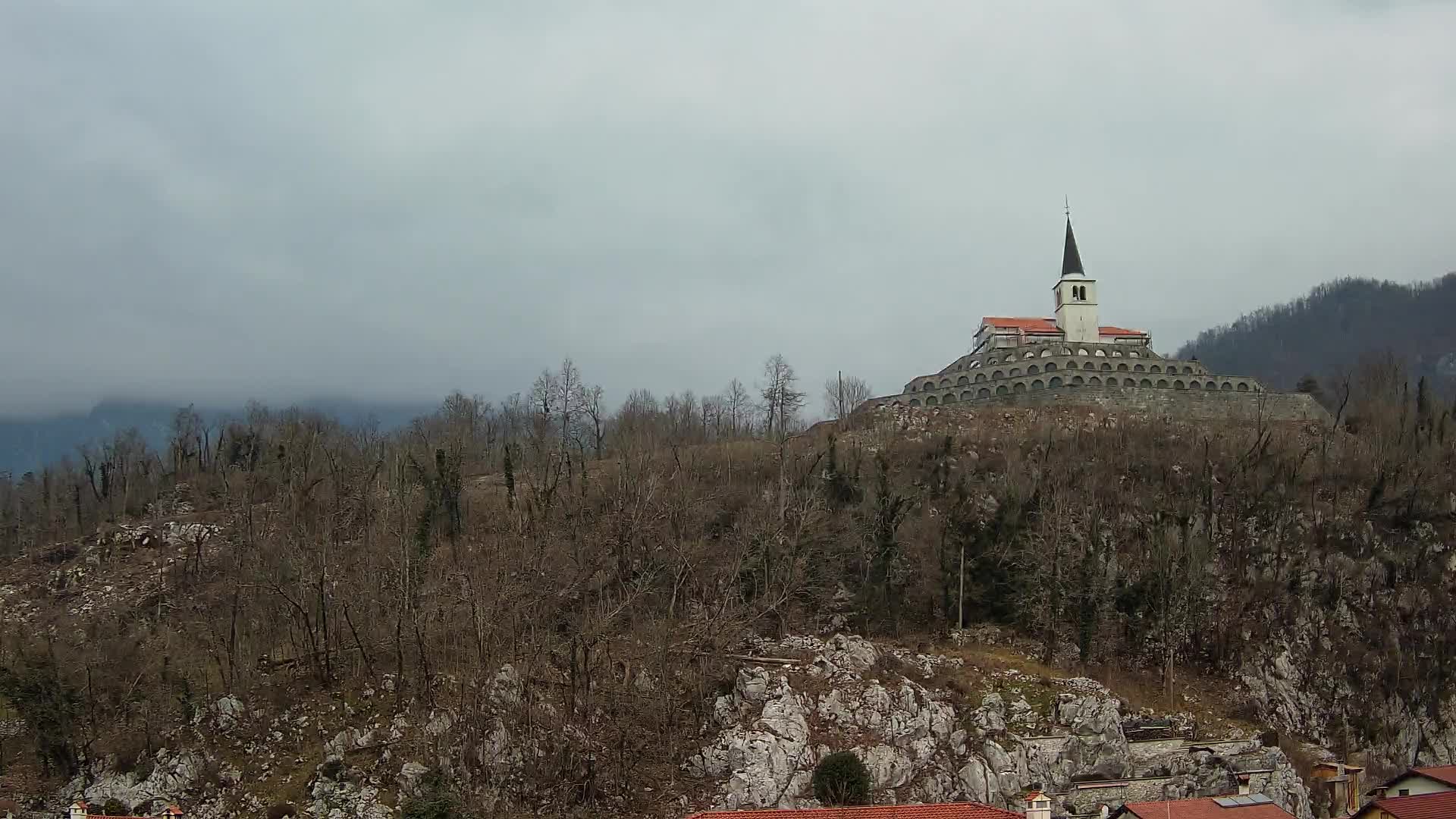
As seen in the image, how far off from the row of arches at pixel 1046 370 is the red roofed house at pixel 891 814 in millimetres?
43753

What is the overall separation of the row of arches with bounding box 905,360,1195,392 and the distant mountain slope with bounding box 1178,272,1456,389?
A: 226 feet

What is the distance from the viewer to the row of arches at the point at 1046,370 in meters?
67.3

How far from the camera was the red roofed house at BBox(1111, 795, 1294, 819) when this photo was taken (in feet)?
84.1

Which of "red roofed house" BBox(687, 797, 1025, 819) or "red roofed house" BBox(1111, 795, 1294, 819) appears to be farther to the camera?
"red roofed house" BBox(687, 797, 1025, 819)

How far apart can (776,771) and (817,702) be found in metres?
3.19

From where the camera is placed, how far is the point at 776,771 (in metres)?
33.8

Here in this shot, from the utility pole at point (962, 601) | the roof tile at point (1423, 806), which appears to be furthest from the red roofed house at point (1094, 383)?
the roof tile at point (1423, 806)

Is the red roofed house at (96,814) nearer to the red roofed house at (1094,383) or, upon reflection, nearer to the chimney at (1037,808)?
the chimney at (1037,808)

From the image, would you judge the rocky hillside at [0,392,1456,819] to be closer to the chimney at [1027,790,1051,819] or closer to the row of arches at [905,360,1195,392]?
the row of arches at [905,360,1195,392]

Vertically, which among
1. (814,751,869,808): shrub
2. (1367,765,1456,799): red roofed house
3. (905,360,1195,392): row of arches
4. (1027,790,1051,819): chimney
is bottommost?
(814,751,869,808): shrub

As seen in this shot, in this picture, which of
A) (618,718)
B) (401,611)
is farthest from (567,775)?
(401,611)

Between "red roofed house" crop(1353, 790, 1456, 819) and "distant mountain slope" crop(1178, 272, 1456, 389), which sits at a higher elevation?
"distant mountain slope" crop(1178, 272, 1456, 389)

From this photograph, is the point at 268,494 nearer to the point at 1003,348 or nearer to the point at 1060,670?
the point at 1060,670

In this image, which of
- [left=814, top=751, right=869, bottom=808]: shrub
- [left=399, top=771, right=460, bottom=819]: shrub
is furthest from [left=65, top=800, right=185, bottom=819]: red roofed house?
[left=814, top=751, right=869, bottom=808]: shrub
